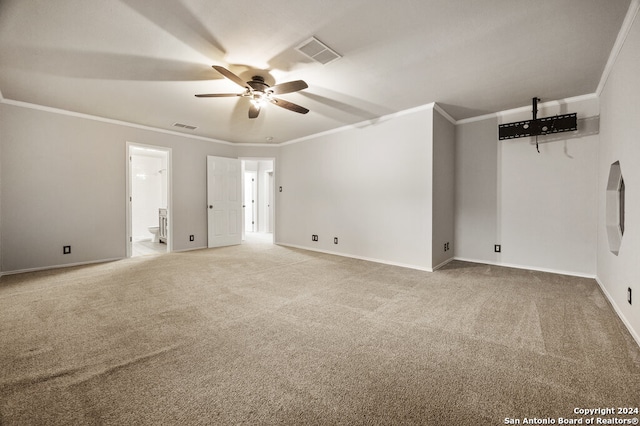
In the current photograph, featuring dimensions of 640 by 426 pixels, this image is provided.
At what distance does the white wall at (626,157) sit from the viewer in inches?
84.3

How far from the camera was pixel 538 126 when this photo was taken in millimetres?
3992

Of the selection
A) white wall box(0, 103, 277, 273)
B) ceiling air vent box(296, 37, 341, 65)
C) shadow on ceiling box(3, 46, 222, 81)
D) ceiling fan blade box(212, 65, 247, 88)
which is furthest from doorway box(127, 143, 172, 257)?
ceiling air vent box(296, 37, 341, 65)

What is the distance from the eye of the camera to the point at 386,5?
208 cm

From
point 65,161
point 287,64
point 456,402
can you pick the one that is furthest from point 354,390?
point 65,161

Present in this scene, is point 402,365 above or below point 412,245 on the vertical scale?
below

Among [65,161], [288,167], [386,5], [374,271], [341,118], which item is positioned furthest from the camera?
[288,167]

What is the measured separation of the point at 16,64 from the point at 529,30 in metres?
5.12

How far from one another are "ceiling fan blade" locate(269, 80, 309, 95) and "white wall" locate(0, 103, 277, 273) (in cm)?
378

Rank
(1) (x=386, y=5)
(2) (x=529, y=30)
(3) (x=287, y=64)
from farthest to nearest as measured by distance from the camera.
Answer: (3) (x=287, y=64), (2) (x=529, y=30), (1) (x=386, y=5)

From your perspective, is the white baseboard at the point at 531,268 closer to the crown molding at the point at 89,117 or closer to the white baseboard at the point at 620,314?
the white baseboard at the point at 620,314

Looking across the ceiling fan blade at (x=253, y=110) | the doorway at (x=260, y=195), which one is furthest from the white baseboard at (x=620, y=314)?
the doorway at (x=260, y=195)

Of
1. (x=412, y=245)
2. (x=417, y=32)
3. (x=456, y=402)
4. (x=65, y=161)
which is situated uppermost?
(x=417, y=32)

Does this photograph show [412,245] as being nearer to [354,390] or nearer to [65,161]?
[354,390]

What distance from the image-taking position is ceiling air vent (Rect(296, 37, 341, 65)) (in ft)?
8.39
